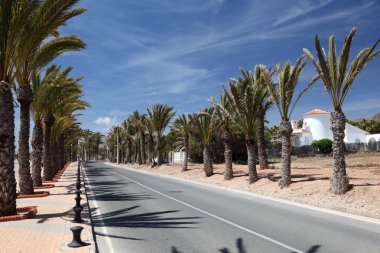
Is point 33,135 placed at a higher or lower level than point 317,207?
higher

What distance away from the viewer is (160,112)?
2067 inches

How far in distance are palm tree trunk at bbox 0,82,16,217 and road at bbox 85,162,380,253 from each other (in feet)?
8.68

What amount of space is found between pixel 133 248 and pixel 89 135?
11964 cm

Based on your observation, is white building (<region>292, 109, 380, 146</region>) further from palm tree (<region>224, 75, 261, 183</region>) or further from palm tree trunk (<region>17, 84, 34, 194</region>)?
palm tree trunk (<region>17, 84, 34, 194</region>)

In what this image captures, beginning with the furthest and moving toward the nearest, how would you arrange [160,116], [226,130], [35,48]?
[160,116], [226,130], [35,48]

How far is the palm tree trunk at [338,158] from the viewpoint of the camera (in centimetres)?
1551

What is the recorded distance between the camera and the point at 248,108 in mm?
23406

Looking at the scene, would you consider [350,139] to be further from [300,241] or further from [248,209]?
[300,241]

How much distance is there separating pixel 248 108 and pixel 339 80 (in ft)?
25.8

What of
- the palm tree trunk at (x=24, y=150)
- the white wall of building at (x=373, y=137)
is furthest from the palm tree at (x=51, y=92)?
the white wall of building at (x=373, y=137)

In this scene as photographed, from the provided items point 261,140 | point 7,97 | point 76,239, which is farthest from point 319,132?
point 76,239

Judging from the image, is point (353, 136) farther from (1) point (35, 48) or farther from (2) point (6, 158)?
→ (2) point (6, 158)

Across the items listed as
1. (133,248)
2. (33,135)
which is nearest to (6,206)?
(133,248)

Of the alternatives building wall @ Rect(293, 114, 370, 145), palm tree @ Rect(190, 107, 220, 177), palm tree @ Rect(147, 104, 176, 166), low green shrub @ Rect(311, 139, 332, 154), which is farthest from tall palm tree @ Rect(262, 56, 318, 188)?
building wall @ Rect(293, 114, 370, 145)
